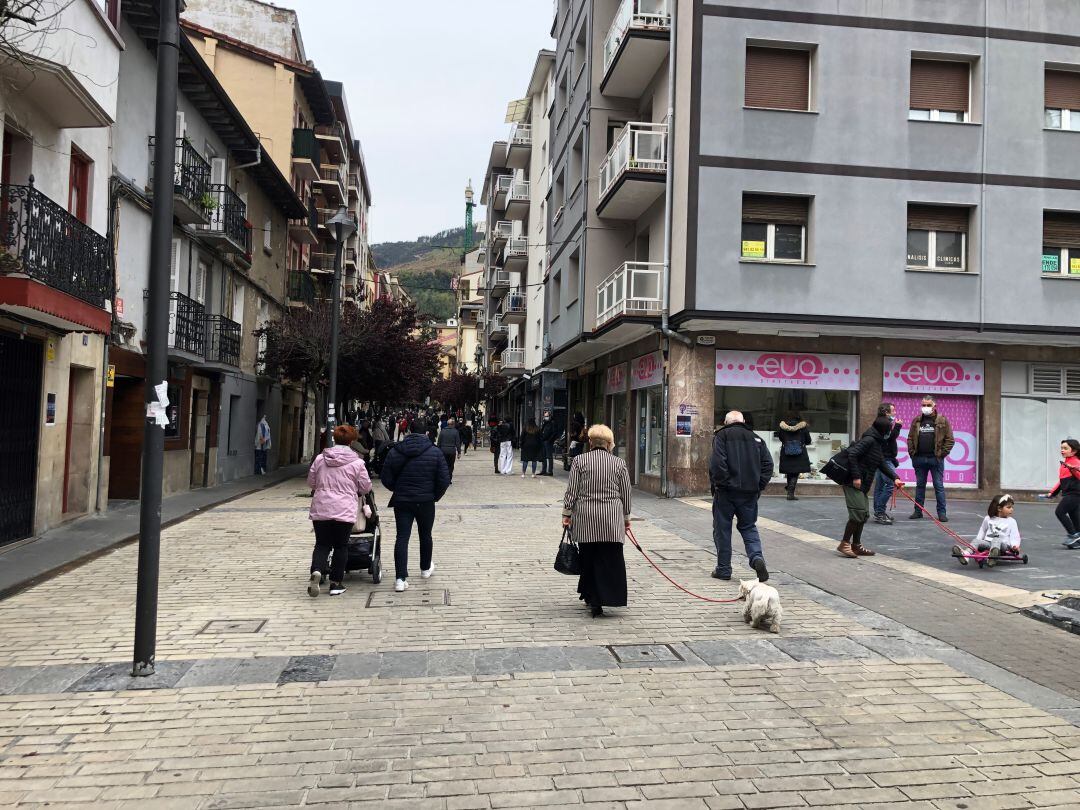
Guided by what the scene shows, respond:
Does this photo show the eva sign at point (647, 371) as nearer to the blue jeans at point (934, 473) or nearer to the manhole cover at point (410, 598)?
the blue jeans at point (934, 473)

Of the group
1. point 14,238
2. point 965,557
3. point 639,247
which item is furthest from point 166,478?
point 965,557

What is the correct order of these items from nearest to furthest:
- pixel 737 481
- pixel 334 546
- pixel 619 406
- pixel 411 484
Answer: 1. pixel 334 546
2. pixel 411 484
3. pixel 737 481
4. pixel 619 406

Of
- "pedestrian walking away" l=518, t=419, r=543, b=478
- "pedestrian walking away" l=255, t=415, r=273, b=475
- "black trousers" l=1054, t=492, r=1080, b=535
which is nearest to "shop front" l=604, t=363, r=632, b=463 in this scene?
"pedestrian walking away" l=518, t=419, r=543, b=478

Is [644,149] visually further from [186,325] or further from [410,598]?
[410,598]

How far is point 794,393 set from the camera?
17344 millimetres

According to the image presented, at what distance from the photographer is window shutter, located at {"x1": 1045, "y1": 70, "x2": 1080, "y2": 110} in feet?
57.3

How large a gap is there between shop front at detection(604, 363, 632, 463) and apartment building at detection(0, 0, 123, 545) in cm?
1265

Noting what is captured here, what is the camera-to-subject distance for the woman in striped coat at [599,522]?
668cm

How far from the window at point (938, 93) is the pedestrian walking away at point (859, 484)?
33.9 feet

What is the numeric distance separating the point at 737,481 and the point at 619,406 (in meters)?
14.4

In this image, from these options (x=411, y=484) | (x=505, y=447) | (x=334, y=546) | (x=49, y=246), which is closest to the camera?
(x=334, y=546)

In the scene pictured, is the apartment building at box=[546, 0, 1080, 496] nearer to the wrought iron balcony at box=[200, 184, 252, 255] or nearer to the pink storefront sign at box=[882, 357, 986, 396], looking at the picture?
the pink storefront sign at box=[882, 357, 986, 396]

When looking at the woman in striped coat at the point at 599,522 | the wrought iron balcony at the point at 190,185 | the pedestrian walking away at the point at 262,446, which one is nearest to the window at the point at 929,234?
the woman in striped coat at the point at 599,522

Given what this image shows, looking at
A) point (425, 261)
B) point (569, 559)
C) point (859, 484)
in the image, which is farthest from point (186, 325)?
point (425, 261)
